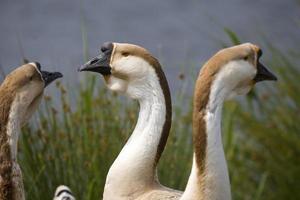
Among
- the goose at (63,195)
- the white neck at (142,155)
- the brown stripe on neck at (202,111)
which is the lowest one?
the goose at (63,195)

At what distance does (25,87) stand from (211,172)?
3.82 feet

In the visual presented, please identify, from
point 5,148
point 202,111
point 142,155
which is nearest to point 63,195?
point 142,155

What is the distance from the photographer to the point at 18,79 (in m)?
5.83

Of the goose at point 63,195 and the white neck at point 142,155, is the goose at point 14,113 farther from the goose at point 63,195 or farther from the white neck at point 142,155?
the goose at point 63,195

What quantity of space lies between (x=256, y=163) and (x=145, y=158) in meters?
3.09

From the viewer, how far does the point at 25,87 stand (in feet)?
19.3

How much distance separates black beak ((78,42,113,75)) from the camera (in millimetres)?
6255

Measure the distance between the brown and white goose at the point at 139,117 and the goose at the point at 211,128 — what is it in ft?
1.71

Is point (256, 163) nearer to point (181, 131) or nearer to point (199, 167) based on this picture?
point (181, 131)

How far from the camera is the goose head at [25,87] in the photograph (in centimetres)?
580

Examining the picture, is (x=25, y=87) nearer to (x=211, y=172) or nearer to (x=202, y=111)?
(x=202, y=111)

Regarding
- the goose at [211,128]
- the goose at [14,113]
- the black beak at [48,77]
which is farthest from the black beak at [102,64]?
the goose at [211,128]

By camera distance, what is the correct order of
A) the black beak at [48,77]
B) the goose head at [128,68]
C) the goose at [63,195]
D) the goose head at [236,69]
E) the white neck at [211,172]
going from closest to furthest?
the white neck at [211,172] → the goose head at [236,69] → the black beak at [48,77] → the goose head at [128,68] → the goose at [63,195]

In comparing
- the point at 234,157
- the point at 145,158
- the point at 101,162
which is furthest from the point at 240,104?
the point at 145,158
